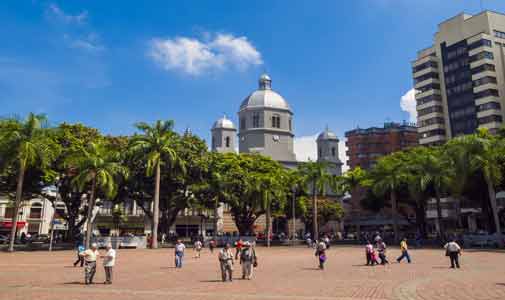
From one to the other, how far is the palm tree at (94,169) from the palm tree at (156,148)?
260 centimetres

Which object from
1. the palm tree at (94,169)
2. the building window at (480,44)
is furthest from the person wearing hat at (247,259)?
the building window at (480,44)

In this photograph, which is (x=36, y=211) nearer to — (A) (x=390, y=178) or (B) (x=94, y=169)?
(B) (x=94, y=169)

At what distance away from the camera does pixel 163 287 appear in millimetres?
14328

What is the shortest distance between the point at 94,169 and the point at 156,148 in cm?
619

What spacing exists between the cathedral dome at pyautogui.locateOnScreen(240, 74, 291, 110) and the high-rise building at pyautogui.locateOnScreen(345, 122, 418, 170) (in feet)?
82.8

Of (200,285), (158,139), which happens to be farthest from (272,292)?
(158,139)

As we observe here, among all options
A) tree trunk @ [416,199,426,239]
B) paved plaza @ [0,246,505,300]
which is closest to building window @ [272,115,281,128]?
tree trunk @ [416,199,426,239]

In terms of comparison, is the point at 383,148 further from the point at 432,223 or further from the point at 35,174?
the point at 35,174

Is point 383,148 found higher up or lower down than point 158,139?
higher up

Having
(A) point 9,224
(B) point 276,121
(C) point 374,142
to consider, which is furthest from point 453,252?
(C) point 374,142

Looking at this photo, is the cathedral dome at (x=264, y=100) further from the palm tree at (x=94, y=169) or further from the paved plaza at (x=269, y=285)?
the paved plaza at (x=269, y=285)

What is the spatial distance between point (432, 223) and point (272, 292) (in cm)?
7496

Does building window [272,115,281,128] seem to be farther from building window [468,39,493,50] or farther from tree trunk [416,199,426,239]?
tree trunk [416,199,426,239]

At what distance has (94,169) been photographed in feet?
127
